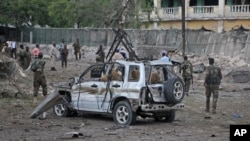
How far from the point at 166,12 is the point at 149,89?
39.2 m

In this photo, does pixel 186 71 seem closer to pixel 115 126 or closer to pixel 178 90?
pixel 178 90

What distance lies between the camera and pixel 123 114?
47.9 feet

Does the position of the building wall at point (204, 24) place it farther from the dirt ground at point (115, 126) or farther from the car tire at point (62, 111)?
the car tire at point (62, 111)

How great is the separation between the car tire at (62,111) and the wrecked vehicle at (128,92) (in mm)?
397

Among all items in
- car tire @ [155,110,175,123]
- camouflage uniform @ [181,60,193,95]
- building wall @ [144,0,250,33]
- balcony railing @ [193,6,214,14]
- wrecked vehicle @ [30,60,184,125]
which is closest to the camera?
wrecked vehicle @ [30,60,184,125]

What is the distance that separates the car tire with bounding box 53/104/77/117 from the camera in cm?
1617

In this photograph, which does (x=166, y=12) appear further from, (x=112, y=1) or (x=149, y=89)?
(x=149, y=89)

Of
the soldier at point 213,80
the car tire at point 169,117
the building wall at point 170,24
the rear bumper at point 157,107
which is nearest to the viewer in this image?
the rear bumper at point 157,107

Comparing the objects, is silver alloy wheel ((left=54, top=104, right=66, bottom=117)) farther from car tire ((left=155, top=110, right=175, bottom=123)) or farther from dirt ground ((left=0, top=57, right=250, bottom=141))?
car tire ((left=155, top=110, right=175, bottom=123))

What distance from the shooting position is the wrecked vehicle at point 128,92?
14297 millimetres

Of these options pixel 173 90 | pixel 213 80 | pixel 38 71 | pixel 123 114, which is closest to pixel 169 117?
pixel 173 90

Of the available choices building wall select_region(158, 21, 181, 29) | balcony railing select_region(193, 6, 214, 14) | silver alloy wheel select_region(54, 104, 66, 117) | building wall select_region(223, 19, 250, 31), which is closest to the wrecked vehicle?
silver alloy wheel select_region(54, 104, 66, 117)

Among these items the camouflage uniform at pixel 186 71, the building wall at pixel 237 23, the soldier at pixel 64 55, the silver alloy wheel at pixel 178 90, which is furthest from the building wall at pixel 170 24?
the silver alloy wheel at pixel 178 90

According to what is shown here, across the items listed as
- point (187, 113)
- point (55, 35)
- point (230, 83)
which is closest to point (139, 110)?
point (187, 113)
